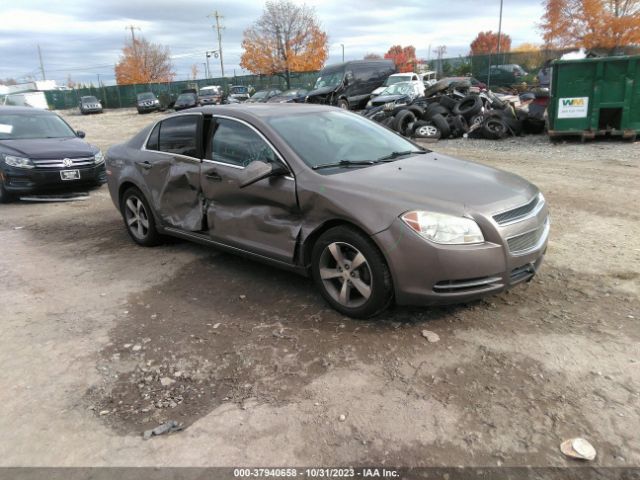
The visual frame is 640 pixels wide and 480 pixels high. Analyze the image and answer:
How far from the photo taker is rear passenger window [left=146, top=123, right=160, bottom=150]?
5523 millimetres

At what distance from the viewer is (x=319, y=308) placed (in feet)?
13.3

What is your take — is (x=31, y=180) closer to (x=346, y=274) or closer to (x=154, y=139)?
(x=154, y=139)

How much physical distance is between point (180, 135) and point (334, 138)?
1.67 m

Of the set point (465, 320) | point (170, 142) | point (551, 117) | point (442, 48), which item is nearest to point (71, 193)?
point (170, 142)

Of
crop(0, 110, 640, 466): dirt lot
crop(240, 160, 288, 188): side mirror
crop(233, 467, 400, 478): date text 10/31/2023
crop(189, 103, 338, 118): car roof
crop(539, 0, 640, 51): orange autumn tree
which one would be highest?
crop(539, 0, 640, 51): orange autumn tree

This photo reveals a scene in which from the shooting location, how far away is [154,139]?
5.57 metres

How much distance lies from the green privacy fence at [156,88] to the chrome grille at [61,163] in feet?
109

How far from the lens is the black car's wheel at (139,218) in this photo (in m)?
5.69

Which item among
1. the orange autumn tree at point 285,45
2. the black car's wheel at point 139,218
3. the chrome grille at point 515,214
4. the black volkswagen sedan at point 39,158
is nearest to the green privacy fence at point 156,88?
the orange autumn tree at point 285,45

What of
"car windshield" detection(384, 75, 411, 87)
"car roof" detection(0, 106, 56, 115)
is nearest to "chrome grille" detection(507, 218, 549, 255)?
"car roof" detection(0, 106, 56, 115)

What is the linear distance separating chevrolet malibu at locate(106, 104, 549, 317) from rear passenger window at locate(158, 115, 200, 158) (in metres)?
0.02

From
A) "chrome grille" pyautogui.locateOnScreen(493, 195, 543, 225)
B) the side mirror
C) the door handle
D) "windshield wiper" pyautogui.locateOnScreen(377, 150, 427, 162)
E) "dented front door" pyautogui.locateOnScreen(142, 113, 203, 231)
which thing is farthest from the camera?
the door handle

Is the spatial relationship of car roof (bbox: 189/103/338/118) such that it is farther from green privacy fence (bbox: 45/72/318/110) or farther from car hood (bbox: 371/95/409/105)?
green privacy fence (bbox: 45/72/318/110)

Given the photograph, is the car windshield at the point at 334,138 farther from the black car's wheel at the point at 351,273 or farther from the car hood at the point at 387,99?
the car hood at the point at 387,99
